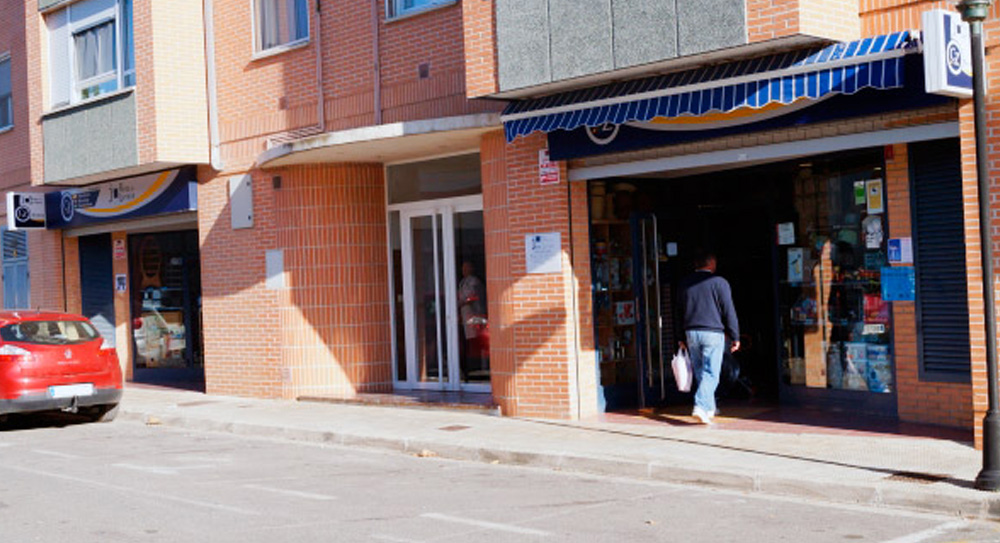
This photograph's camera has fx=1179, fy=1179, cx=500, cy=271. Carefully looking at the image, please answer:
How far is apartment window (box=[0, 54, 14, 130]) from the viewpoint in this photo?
22812 mm

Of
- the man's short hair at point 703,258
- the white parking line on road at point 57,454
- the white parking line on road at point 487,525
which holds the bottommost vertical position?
the white parking line on road at point 487,525

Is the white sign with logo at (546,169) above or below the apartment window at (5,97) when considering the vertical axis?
below

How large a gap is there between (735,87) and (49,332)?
9129mm

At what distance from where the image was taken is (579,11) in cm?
1207

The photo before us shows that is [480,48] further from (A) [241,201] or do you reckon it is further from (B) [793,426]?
(A) [241,201]

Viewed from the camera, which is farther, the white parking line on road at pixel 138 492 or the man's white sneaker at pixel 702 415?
the man's white sneaker at pixel 702 415

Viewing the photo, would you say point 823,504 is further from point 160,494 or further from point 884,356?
point 160,494

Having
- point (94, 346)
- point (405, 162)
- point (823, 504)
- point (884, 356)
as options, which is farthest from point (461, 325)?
point (823, 504)

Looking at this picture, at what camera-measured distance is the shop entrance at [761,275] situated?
12023 millimetres

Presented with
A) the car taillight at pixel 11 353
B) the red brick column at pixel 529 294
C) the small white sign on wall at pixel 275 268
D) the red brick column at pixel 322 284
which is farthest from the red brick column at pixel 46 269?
the red brick column at pixel 529 294

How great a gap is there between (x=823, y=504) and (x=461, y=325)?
7674mm

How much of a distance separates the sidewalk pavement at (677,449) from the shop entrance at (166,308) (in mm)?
5227

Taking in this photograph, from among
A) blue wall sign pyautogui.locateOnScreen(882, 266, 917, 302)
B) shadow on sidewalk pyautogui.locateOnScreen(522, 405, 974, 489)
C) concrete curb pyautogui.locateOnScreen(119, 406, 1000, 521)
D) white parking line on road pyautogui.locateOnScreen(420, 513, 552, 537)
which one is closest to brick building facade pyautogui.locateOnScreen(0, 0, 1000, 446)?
blue wall sign pyautogui.locateOnScreen(882, 266, 917, 302)

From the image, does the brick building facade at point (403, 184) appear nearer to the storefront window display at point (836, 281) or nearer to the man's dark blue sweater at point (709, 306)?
the storefront window display at point (836, 281)
